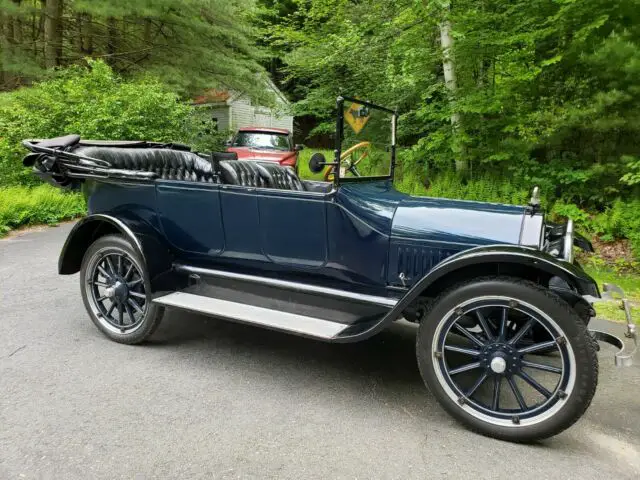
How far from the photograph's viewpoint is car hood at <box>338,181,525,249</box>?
2.62 meters

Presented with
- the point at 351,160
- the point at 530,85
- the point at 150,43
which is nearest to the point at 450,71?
the point at 530,85

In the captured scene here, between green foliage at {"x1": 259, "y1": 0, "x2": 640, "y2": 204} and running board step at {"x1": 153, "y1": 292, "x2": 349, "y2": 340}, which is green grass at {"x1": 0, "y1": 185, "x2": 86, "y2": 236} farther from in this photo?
green foliage at {"x1": 259, "y1": 0, "x2": 640, "y2": 204}

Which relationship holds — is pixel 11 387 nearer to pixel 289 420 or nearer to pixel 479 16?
pixel 289 420

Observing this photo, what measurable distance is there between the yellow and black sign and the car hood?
0.42 meters

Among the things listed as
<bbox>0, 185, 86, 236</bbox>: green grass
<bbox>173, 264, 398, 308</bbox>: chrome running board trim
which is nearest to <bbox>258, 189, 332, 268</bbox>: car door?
<bbox>173, 264, 398, 308</bbox>: chrome running board trim

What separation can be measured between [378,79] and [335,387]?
10.0m

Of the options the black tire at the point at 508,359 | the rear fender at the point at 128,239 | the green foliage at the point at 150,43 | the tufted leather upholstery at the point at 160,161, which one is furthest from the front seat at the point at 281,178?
the green foliage at the point at 150,43

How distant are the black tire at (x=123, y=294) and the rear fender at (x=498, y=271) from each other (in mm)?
1544

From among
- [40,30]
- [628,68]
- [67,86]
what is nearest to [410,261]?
[628,68]

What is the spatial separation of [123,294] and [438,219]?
2340 millimetres

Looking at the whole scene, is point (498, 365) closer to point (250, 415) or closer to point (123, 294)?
point (250, 415)

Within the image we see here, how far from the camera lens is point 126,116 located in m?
10.0

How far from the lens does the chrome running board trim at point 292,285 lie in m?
2.82

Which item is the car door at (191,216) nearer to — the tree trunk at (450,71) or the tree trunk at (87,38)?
the tree trunk at (450,71)
